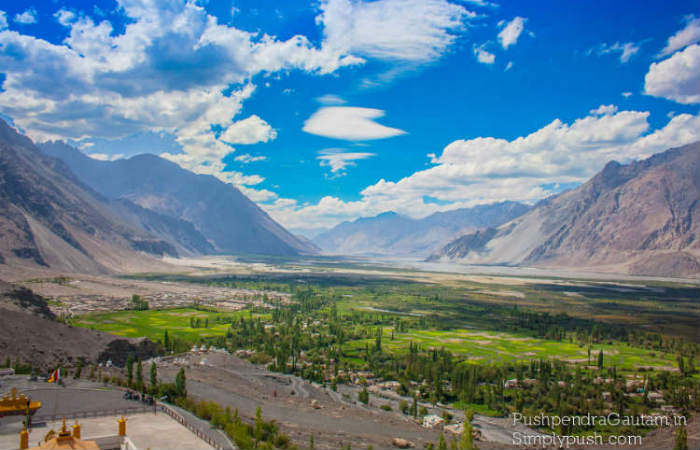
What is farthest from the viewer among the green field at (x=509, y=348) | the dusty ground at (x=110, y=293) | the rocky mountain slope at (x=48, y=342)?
the dusty ground at (x=110, y=293)

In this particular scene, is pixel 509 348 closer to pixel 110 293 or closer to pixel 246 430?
pixel 246 430

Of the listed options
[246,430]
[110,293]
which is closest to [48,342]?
[246,430]

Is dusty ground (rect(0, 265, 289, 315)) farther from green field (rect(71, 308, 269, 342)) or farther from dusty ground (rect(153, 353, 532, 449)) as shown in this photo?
dusty ground (rect(153, 353, 532, 449))

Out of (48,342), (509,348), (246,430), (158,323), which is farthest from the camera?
(158,323)

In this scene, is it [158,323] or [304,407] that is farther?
[158,323]

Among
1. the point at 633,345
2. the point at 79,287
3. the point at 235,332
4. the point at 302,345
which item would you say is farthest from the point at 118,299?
the point at 633,345

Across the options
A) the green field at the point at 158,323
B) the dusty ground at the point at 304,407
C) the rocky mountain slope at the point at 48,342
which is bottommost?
the dusty ground at the point at 304,407

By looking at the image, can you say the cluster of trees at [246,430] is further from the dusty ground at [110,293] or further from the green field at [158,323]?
the dusty ground at [110,293]

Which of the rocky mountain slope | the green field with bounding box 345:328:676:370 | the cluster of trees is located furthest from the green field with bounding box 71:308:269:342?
the cluster of trees

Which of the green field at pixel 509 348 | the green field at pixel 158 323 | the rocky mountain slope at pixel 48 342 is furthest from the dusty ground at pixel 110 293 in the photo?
the green field at pixel 509 348
